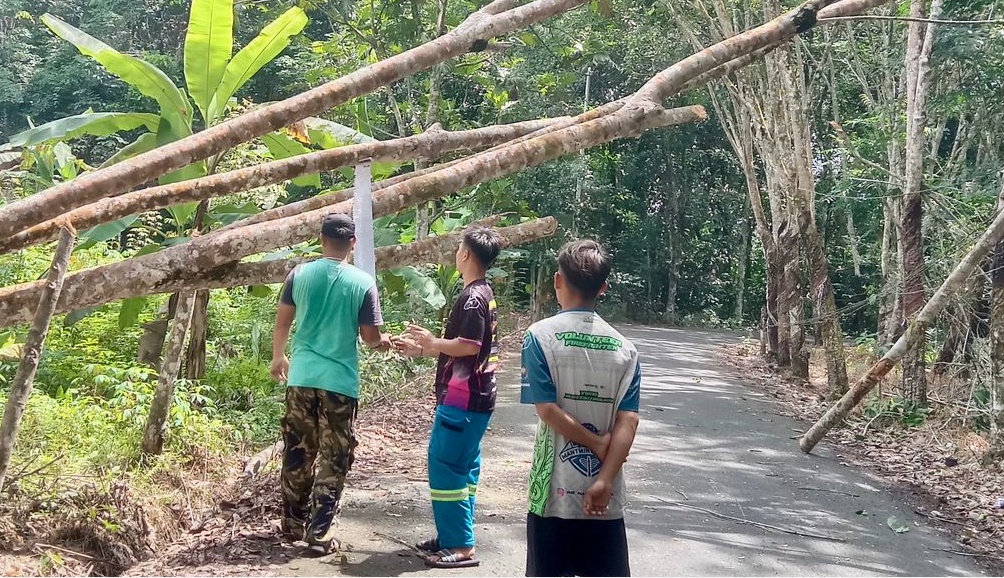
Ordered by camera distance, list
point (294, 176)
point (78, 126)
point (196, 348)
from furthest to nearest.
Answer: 1. point (196, 348)
2. point (78, 126)
3. point (294, 176)

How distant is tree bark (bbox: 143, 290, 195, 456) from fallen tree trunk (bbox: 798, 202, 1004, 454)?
5.94 meters

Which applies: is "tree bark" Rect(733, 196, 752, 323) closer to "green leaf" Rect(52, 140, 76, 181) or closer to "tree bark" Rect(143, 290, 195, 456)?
"green leaf" Rect(52, 140, 76, 181)

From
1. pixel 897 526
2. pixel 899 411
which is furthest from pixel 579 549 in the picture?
pixel 899 411

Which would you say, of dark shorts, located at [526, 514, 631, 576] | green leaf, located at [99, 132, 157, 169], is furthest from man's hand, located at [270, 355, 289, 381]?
green leaf, located at [99, 132, 157, 169]

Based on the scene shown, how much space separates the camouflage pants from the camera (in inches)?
174

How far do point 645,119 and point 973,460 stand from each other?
5632 mm

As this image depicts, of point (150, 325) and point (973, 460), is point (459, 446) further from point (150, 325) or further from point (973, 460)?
point (973, 460)

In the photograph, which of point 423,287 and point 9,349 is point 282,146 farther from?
point 9,349

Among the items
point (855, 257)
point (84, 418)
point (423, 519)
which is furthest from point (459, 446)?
point (855, 257)

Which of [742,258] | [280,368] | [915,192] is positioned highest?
[742,258]

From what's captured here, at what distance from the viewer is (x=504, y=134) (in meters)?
5.58

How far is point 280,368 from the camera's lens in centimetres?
459

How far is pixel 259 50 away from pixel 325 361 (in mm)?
3434

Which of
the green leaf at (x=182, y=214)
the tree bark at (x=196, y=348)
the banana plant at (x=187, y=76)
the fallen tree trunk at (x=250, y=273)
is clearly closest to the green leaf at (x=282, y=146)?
the banana plant at (x=187, y=76)
